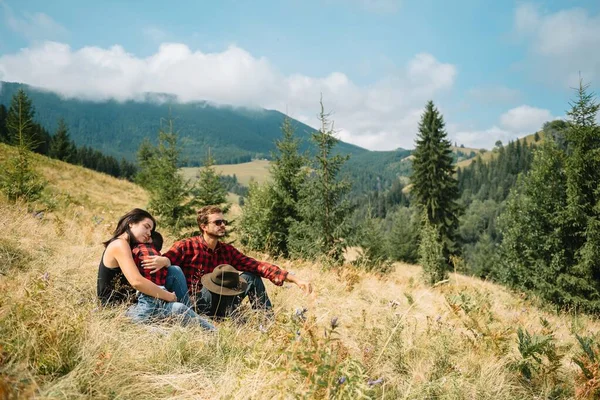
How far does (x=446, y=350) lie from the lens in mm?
3170

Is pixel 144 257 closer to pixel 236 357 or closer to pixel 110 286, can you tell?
pixel 110 286

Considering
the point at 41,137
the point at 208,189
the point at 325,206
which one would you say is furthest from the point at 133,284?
the point at 41,137

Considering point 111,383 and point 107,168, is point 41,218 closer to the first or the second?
point 111,383

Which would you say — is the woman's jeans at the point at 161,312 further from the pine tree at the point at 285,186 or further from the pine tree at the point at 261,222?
the pine tree at the point at 285,186

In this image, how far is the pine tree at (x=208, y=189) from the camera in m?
13.7

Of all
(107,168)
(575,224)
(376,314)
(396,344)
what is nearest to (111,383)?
(396,344)

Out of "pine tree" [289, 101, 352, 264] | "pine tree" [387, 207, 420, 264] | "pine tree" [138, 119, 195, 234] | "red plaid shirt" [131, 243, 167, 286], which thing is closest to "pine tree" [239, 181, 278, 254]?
"pine tree" [289, 101, 352, 264]

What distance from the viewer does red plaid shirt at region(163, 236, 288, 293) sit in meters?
4.35

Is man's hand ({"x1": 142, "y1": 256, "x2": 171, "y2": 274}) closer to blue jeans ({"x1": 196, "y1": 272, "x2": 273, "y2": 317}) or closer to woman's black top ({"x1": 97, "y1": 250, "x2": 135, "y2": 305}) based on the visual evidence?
woman's black top ({"x1": 97, "y1": 250, "x2": 135, "y2": 305})

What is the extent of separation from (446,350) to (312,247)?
25.4 feet

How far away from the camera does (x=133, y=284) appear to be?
323 cm

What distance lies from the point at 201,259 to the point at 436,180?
92.2 feet

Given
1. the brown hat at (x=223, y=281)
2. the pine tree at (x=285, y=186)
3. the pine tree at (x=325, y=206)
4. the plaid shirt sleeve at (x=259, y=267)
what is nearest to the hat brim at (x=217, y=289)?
the brown hat at (x=223, y=281)

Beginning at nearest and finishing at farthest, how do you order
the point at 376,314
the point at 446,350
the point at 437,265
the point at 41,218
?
the point at 446,350 < the point at 376,314 < the point at 41,218 < the point at 437,265
